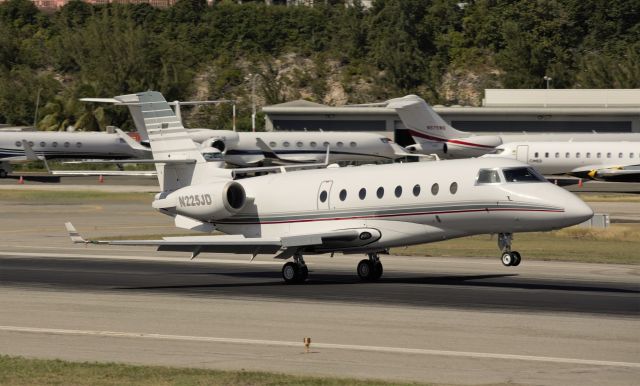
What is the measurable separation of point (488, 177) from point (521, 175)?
2.27 feet

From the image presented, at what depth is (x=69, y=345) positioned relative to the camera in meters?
18.2

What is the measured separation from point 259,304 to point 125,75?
106650 mm

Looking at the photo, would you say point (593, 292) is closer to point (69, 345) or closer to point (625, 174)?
point (69, 345)

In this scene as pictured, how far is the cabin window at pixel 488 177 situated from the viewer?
81.8 feet

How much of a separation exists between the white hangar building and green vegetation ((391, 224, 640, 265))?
4579 cm

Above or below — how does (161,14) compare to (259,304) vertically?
above

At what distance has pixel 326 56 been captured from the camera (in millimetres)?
130375

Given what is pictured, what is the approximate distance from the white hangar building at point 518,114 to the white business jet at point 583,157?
19.9 meters

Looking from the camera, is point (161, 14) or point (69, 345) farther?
point (161, 14)

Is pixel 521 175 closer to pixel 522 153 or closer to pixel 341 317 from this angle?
pixel 341 317

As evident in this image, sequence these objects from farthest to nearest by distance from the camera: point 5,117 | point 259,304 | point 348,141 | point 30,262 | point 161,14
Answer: point 161,14, point 5,117, point 348,141, point 30,262, point 259,304

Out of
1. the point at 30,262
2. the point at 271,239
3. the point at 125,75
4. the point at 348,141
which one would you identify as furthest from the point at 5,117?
the point at 271,239

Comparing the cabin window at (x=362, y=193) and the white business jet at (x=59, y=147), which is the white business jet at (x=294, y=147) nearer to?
the white business jet at (x=59, y=147)

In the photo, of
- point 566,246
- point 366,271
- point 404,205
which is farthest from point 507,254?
point 566,246
